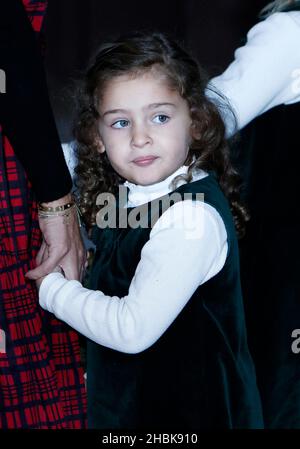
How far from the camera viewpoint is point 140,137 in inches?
38.0

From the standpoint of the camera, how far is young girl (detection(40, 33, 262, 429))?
922 millimetres

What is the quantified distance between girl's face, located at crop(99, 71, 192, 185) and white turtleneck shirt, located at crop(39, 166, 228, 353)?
0.09m

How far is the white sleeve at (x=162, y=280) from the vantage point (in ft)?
2.95

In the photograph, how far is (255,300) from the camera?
3.70ft

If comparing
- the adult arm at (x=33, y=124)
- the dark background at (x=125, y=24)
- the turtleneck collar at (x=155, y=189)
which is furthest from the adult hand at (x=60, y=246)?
the dark background at (x=125, y=24)

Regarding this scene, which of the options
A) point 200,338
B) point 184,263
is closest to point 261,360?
point 200,338

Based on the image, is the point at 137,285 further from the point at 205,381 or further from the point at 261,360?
the point at 261,360

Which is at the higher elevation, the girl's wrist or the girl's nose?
the girl's nose

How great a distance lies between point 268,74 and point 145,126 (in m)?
0.25

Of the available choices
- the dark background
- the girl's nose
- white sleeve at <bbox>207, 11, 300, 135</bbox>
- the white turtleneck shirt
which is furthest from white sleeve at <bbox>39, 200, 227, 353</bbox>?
the dark background

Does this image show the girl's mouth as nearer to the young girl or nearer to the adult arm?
the young girl

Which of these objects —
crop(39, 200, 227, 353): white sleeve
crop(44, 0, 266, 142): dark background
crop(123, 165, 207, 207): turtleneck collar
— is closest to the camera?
crop(39, 200, 227, 353): white sleeve

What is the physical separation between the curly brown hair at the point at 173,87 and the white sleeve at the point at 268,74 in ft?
0.18
